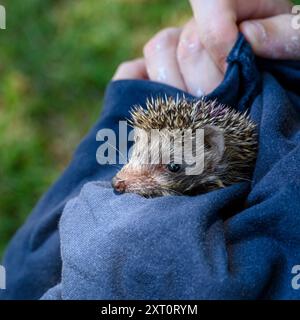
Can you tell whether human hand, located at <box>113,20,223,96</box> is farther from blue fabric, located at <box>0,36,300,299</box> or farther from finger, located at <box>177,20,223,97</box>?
blue fabric, located at <box>0,36,300,299</box>

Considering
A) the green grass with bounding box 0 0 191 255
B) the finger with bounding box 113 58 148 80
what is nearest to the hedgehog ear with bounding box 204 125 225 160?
the finger with bounding box 113 58 148 80

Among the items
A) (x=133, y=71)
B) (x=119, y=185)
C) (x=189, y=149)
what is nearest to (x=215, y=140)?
(x=189, y=149)

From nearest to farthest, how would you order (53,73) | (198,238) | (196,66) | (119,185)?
(198,238) → (119,185) → (196,66) → (53,73)

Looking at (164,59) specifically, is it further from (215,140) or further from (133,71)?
(215,140)

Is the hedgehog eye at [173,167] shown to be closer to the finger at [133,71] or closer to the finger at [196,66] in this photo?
the finger at [196,66]

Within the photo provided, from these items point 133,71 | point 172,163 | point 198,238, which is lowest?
point 198,238

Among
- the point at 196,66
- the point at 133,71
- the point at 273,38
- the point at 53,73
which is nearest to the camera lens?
the point at 273,38
